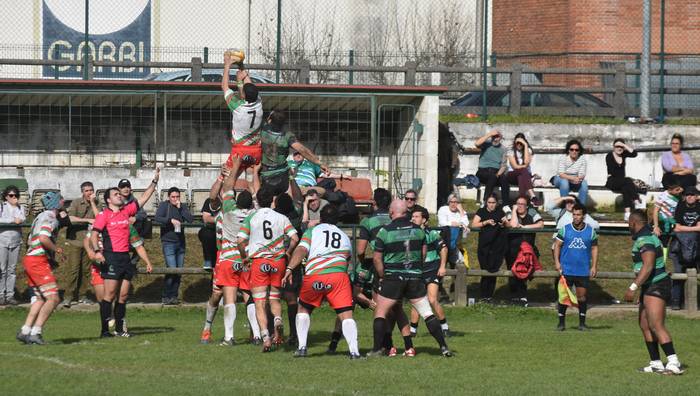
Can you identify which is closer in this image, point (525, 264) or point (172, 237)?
point (525, 264)

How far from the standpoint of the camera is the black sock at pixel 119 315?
16672 millimetres

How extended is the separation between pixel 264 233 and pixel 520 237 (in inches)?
285

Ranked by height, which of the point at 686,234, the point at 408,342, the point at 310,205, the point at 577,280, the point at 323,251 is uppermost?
the point at 310,205

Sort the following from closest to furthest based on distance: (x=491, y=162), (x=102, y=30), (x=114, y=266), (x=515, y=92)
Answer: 1. (x=114, y=266)
2. (x=491, y=162)
3. (x=515, y=92)
4. (x=102, y=30)

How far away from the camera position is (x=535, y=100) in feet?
97.6

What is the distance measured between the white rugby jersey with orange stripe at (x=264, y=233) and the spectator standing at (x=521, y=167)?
911 centimetres

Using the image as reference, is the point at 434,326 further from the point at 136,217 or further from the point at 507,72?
the point at 507,72

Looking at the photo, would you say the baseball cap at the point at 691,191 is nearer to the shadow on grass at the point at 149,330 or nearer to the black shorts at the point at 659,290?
the black shorts at the point at 659,290

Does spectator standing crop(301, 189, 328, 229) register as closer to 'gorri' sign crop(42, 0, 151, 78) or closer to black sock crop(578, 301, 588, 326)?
black sock crop(578, 301, 588, 326)

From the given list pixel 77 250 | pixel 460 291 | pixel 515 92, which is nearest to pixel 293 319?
pixel 460 291

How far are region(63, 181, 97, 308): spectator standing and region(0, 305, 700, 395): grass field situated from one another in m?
1.91

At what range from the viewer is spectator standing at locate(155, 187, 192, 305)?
20.8 meters

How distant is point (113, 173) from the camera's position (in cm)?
2562

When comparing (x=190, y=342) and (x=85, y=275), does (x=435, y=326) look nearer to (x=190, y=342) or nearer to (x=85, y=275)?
(x=190, y=342)
